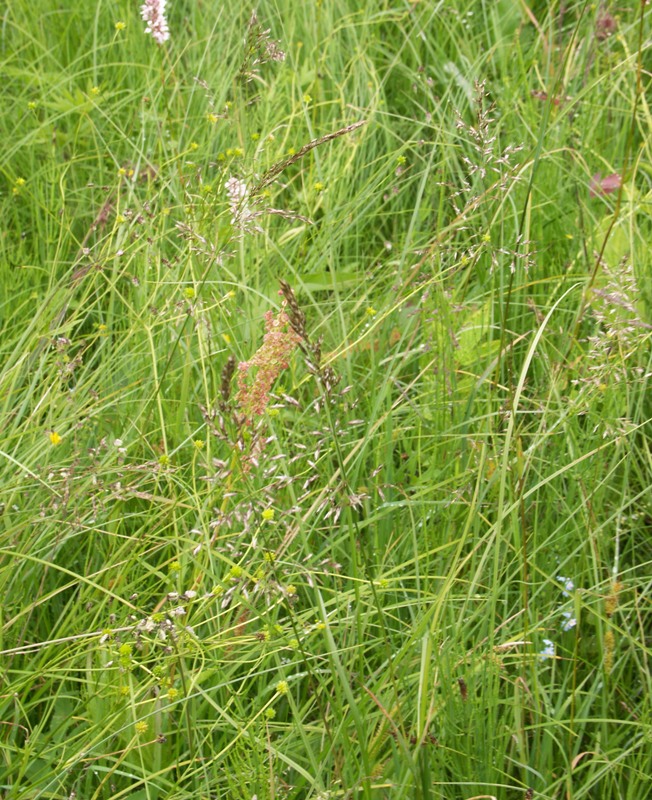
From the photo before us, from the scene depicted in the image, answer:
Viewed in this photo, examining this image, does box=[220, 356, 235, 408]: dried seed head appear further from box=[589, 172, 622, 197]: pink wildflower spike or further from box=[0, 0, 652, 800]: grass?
box=[589, 172, 622, 197]: pink wildflower spike

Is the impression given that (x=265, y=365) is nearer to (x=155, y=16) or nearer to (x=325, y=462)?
(x=325, y=462)

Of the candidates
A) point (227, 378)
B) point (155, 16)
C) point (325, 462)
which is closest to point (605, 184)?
point (325, 462)

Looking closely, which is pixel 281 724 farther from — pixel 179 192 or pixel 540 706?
pixel 179 192

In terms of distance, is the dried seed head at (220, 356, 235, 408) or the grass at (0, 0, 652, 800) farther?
the grass at (0, 0, 652, 800)

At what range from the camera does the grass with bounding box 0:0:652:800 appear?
1439 mm

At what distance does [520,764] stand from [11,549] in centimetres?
89

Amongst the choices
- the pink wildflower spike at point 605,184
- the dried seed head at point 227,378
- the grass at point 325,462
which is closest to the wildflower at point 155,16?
the grass at point 325,462

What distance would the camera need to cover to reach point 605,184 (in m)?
2.39

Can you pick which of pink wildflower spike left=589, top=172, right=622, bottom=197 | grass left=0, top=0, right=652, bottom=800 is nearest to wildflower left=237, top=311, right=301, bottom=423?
grass left=0, top=0, right=652, bottom=800

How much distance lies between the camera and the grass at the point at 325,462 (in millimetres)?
1439

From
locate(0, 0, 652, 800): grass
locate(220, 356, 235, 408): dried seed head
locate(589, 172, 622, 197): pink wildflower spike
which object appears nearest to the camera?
locate(220, 356, 235, 408): dried seed head

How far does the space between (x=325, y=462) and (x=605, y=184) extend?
3.45 ft

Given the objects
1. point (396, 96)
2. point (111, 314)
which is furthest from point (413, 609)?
point (396, 96)

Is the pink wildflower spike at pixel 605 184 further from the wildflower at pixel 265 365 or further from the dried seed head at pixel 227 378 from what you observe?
the dried seed head at pixel 227 378
